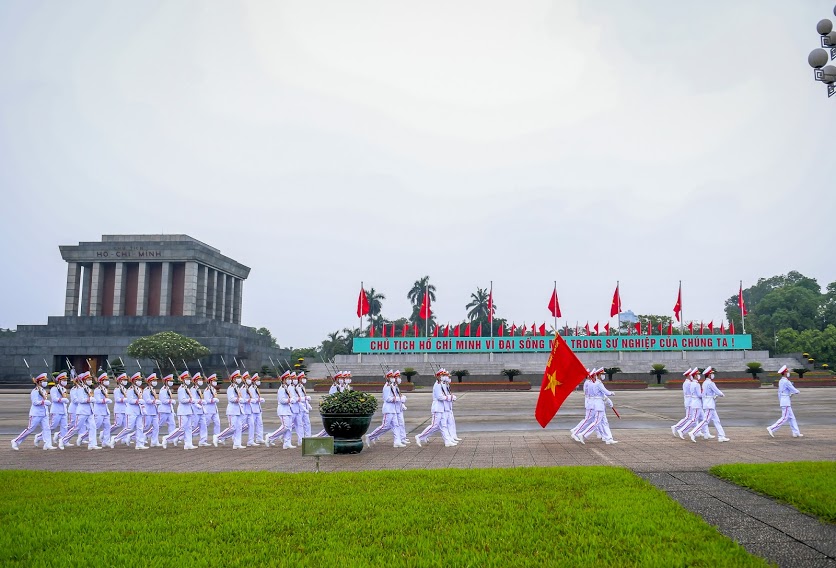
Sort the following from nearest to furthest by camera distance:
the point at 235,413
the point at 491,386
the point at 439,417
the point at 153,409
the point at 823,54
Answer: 1. the point at 823,54
2. the point at 439,417
3. the point at 235,413
4. the point at 153,409
5. the point at 491,386

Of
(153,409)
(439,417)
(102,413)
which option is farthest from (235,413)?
(439,417)

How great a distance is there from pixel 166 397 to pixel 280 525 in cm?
1006

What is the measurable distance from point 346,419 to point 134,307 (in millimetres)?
66615

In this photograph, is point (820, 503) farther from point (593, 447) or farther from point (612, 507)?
point (593, 447)

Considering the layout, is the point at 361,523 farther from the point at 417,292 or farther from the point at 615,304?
the point at 417,292

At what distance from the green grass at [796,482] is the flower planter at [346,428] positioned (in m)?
6.29

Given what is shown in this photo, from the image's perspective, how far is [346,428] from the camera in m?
12.5

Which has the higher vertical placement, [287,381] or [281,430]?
[287,381]

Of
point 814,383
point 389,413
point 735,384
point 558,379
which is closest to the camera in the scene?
point 558,379

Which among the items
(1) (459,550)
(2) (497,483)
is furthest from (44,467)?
(1) (459,550)

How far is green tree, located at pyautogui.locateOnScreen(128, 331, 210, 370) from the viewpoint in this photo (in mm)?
52125

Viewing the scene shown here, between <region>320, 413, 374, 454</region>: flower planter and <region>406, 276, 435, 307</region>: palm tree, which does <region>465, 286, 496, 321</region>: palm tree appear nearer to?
<region>406, 276, 435, 307</region>: palm tree

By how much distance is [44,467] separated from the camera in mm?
11352

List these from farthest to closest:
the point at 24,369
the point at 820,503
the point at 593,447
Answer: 1. the point at 24,369
2. the point at 593,447
3. the point at 820,503
